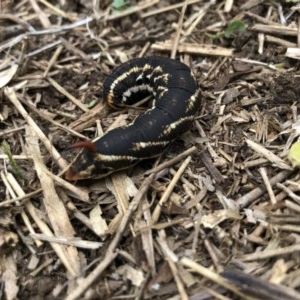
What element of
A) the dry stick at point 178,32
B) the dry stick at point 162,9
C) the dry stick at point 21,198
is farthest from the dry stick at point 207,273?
the dry stick at point 162,9

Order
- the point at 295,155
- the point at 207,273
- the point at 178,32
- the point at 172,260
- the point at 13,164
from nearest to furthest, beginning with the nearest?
the point at 207,273 → the point at 172,260 → the point at 295,155 → the point at 13,164 → the point at 178,32

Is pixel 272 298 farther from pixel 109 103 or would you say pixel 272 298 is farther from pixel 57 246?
pixel 109 103

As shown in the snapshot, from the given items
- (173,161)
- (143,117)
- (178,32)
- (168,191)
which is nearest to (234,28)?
(178,32)

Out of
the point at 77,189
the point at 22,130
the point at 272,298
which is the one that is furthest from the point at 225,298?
the point at 22,130

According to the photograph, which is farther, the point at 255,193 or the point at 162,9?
the point at 162,9

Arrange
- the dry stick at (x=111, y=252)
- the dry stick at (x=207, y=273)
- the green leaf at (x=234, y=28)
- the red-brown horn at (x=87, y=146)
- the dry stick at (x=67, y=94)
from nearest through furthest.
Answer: the dry stick at (x=207, y=273), the dry stick at (x=111, y=252), the red-brown horn at (x=87, y=146), the dry stick at (x=67, y=94), the green leaf at (x=234, y=28)

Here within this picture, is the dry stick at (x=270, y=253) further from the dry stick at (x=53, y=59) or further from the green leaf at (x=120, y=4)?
the green leaf at (x=120, y=4)

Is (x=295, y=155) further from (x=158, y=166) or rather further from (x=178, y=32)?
(x=178, y=32)
